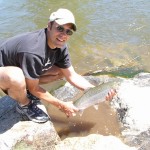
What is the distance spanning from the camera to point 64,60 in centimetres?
573

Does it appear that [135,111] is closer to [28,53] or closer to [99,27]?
[28,53]

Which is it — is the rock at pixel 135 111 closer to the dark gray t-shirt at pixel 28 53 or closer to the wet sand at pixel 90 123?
the wet sand at pixel 90 123

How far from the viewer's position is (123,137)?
5.55 metres

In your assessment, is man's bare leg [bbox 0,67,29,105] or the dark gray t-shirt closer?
the dark gray t-shirt

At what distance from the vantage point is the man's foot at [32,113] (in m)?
5.40

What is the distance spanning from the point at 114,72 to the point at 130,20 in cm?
436

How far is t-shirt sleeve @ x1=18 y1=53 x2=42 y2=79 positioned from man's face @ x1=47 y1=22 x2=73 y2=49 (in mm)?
371

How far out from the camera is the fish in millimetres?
5266

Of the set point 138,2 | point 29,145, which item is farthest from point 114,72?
point 138,2

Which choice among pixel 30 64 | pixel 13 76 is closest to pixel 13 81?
pixel 13 76

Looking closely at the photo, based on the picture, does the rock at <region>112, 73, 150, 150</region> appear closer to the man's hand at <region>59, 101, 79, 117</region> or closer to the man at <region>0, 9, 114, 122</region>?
the man at <region>0, 9, 114, 122</region>

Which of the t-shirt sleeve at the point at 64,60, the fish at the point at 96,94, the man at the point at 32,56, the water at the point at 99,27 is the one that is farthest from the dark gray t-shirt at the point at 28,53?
the water at the point at 99,27

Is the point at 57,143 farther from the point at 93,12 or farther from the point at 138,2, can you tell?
the point at 138,2

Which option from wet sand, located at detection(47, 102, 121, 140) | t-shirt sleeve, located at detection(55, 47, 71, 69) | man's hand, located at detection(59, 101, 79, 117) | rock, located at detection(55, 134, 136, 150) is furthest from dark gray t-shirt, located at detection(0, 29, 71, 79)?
wet sand, located at detection(47, 102, 121, 140)
